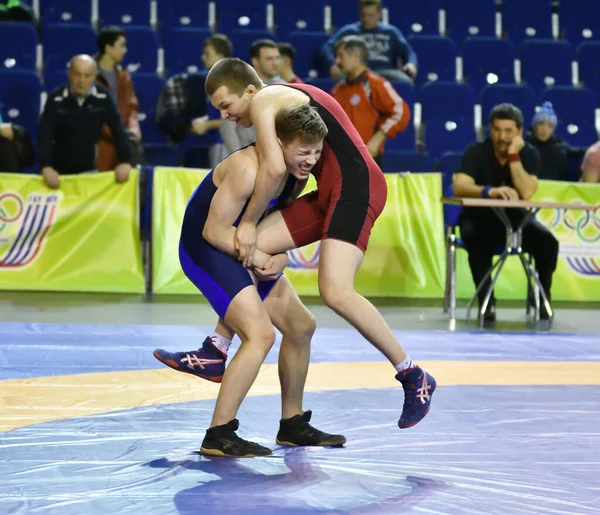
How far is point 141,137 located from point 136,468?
20.6ft

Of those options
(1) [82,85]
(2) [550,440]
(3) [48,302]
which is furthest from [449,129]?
(2) [550,440]

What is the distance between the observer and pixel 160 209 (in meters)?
7.90

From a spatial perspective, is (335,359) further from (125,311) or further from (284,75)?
(284,75)

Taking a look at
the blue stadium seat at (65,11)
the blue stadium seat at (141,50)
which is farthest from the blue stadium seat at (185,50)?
the blue stadium seat at (65,11)

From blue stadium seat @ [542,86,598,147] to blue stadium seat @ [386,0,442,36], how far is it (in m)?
1.46

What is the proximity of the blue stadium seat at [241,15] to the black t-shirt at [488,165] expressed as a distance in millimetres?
3613

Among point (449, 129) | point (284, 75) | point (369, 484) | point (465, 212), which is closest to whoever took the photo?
point (369, 484)

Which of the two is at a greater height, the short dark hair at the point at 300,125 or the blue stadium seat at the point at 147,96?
the blue stadium seat at the point at 147,96

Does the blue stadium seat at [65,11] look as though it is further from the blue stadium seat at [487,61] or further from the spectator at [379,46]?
the blue stadium seat at [487,61]

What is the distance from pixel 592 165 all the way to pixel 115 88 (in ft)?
13.0

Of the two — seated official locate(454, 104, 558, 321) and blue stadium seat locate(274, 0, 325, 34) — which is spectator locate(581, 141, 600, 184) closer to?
seated official locate(454, 104, 558, 321)

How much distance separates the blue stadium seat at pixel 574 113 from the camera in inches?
383

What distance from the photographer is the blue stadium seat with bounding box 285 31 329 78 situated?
955cm

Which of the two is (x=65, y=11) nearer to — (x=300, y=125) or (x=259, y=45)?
(x=259, y=45)
